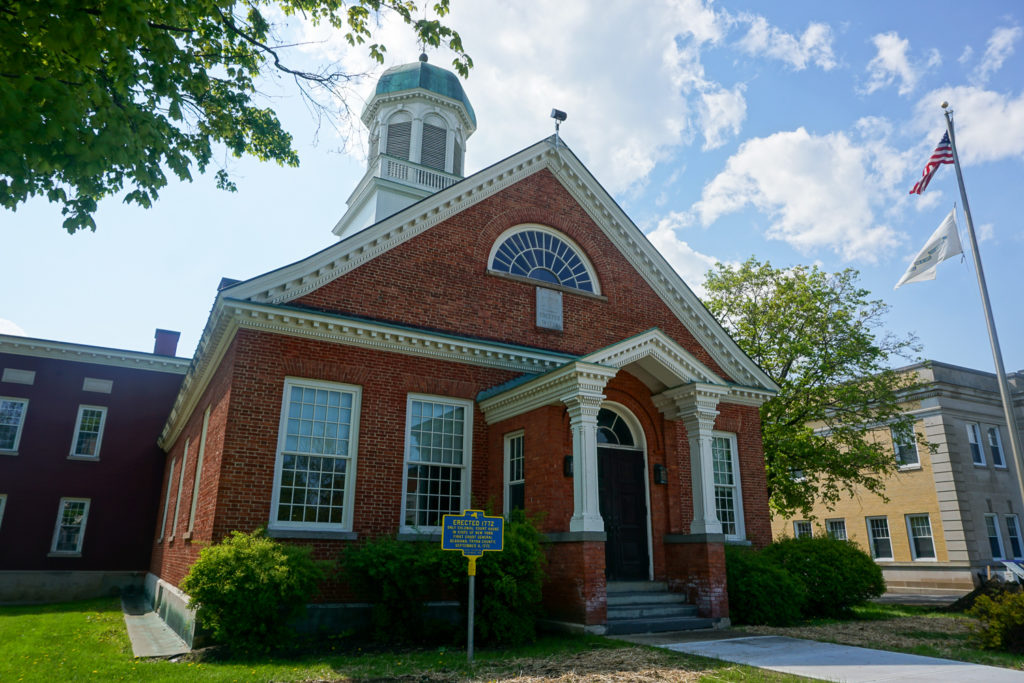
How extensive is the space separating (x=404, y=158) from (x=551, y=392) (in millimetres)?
13079

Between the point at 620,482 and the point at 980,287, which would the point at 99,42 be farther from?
the point at 980,287

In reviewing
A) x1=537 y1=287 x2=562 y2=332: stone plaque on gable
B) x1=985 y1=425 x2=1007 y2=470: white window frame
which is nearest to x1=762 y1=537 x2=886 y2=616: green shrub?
x1=537 y1=287 x2=562 y2=332: stone plaque on gable

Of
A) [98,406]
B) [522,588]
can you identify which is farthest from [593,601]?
[98,406]

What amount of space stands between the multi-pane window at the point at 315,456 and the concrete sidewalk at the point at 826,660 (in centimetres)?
573

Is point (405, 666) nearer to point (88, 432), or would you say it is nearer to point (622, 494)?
point (622, 494)

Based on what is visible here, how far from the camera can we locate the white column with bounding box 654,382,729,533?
13.3 meters

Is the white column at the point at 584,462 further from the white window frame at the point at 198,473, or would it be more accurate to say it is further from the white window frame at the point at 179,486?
the white window frame at the point at 179,486

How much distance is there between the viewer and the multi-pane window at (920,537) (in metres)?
26.7

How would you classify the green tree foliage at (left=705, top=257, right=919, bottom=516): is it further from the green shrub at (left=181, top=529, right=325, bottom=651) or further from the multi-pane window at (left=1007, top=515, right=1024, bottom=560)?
the green shrub at (left=181, top=529, right=325, bottom=651)

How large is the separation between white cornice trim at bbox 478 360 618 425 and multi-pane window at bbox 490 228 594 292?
145 inches

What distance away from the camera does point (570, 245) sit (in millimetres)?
17016

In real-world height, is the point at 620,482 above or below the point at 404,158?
below

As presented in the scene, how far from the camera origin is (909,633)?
12000 mm

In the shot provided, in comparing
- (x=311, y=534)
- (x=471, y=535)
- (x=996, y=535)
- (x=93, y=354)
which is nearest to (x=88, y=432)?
(x=93, y=354)
